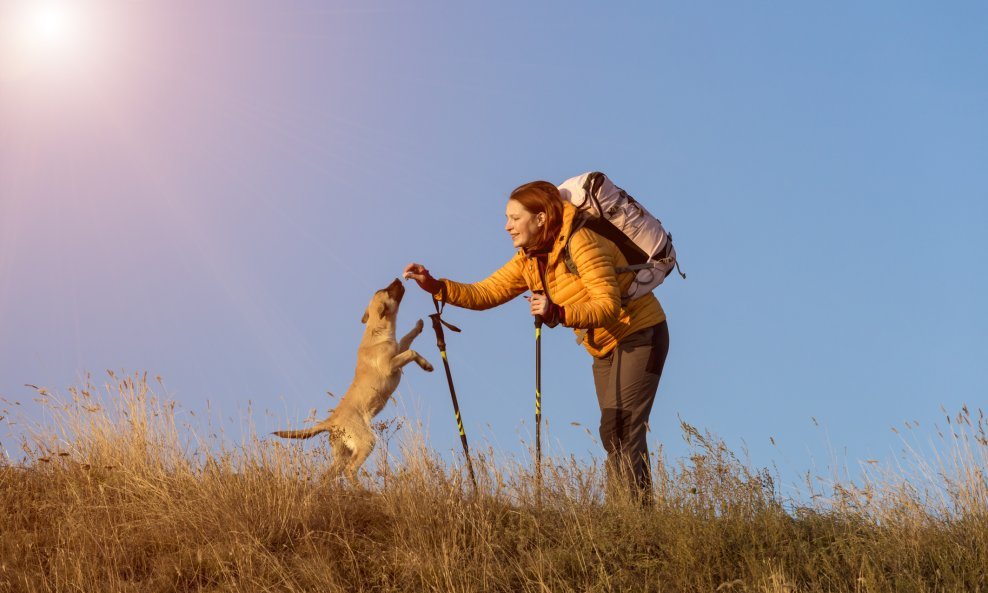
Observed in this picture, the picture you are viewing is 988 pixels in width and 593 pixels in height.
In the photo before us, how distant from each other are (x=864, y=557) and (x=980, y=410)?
233 centimetres

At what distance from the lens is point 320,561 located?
500 centimetres

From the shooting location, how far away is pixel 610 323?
5965 millimetres

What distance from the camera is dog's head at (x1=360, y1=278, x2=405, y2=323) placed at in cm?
966

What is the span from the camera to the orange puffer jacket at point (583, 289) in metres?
5.60

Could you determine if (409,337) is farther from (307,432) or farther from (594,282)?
(594,282)

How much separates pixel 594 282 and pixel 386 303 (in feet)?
14.8

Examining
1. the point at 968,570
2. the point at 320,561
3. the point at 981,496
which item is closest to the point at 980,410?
the point at 981,496

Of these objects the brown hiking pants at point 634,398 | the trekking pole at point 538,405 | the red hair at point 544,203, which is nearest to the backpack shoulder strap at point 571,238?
the red hair at point 544,203

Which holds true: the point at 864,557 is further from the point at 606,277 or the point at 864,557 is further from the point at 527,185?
the point at 527,185

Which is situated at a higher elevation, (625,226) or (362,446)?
(625,226)

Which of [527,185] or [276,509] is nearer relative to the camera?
[276,509]

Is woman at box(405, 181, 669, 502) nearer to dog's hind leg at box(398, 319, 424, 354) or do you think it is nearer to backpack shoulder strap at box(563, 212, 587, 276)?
backpack shoulder strap at box(563, 212, 587, 276)

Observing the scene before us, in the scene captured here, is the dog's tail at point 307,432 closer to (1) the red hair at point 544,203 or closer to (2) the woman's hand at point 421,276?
(2) the woman's hand at point 421,276

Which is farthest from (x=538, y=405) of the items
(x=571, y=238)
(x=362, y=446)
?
(x=362, y=446)
